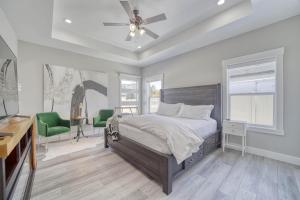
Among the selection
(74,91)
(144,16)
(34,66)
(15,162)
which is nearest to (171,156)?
(15,162)

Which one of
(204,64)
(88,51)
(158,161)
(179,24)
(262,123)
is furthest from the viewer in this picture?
(88,51)

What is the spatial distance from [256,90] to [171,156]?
2.64 metres

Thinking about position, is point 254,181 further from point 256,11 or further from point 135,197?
point 256,11

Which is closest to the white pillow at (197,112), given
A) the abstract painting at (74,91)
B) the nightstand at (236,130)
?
the nightstand at (236,130)

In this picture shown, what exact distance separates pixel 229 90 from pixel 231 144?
134cm

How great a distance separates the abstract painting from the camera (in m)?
3.84

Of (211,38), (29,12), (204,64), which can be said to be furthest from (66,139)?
(211,38)

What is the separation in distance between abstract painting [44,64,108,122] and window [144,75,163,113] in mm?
1850

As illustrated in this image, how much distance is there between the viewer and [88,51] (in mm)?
4238

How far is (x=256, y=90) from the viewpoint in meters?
3.08

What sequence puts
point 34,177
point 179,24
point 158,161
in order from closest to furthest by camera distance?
point 158,161
point 34,177
point 179,24

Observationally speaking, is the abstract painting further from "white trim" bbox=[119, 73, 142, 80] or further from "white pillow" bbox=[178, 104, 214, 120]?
"white pillow" bbox=[178, 104, 214, 120]

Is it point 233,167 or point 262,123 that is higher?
point 262,123

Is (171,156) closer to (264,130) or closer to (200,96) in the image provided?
(264,130)
